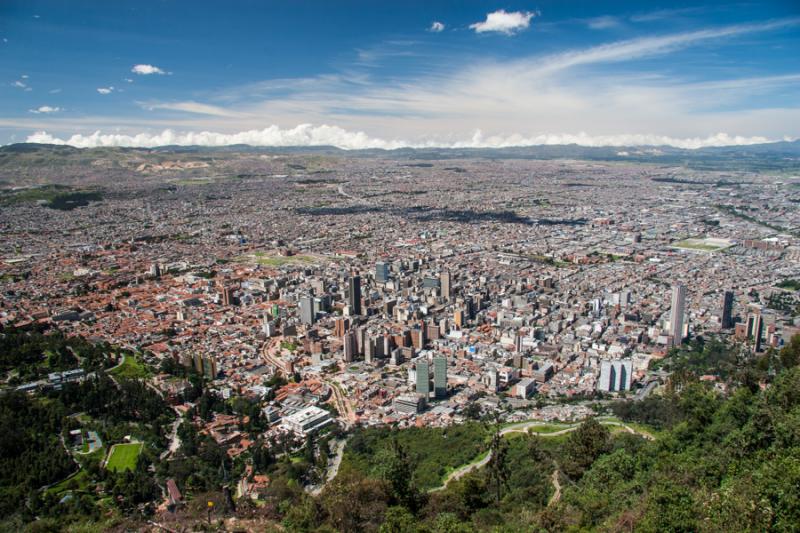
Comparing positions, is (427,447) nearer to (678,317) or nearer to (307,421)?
(307,421)

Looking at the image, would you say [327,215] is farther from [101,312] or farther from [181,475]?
[181,475]

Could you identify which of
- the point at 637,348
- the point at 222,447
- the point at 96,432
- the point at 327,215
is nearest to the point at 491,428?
the point at 222,447

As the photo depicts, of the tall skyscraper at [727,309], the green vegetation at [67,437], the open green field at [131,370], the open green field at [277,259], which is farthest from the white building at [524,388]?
the open green field at [277,259]

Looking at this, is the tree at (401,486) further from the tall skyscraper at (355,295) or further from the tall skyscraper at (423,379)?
the tall skyscraper at (355,295)

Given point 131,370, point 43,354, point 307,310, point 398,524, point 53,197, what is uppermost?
point 53,197

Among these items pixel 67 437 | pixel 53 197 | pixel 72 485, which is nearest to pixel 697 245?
pixel 67 437

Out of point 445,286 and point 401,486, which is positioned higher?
point 401,486
